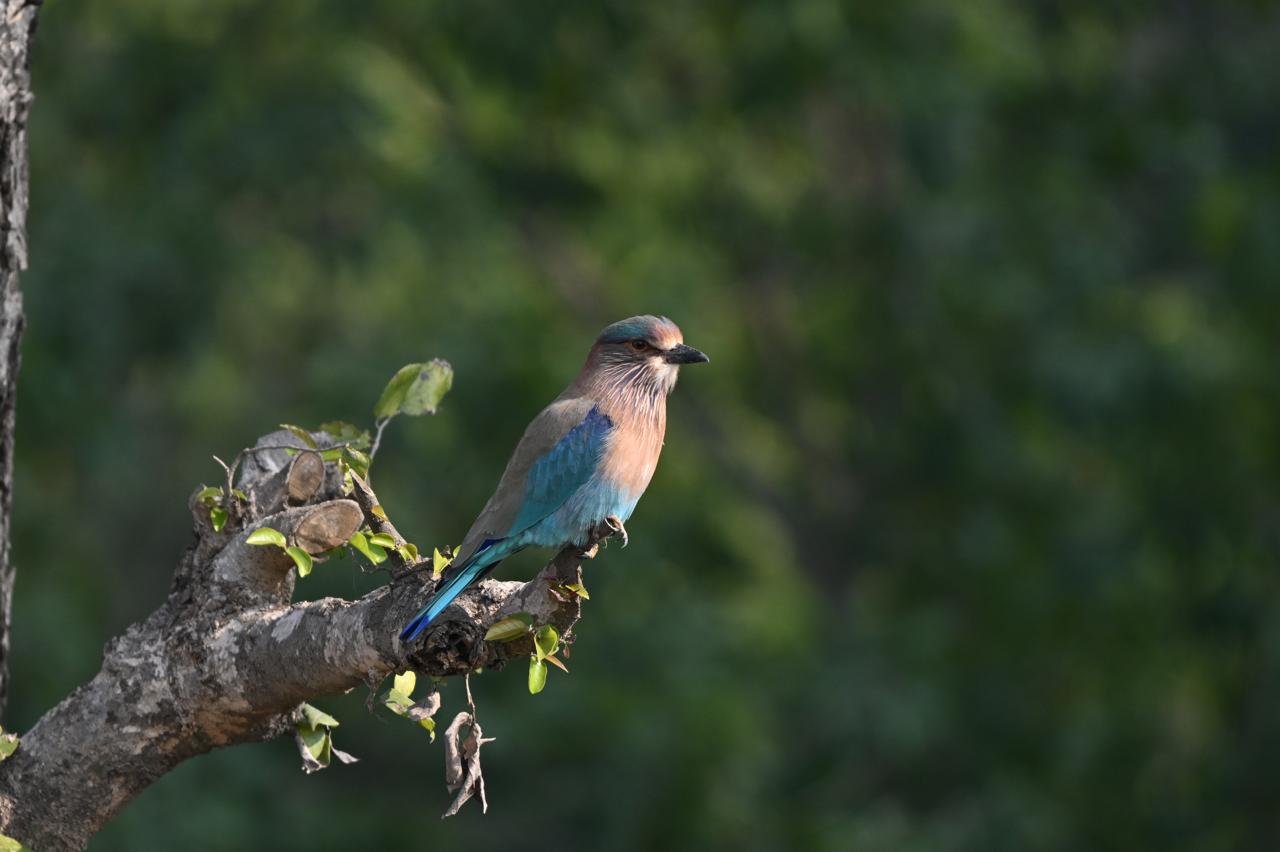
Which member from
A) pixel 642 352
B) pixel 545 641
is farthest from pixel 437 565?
pixel 642 352

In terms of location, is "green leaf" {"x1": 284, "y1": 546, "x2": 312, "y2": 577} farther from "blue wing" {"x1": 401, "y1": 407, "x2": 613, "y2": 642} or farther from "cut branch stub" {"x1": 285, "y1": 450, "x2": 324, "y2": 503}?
"blue wing" {"x1": 401, "y1": 407, "x2": 613, "y2": 642}

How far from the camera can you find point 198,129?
31.3 ft

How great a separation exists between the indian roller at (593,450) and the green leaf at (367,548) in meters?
0.25

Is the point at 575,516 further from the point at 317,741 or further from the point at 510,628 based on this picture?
the point at 510,628

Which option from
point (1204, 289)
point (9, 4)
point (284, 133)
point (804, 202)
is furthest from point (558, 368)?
point (9, 4)

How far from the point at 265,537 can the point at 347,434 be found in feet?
1.56

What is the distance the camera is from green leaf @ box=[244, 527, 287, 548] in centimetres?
356

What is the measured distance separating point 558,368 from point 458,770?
6.13 meters

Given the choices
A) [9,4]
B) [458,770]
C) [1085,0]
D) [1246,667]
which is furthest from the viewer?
[1085,0]

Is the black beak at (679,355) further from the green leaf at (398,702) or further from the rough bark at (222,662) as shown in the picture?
the green leaf at (398,702)

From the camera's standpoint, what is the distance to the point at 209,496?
3729 millimetres

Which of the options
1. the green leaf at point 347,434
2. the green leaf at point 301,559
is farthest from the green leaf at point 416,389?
the green leaf at point 301,559

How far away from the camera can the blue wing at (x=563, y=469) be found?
173 inches

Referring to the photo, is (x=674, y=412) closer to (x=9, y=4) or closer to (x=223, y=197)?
(x=223, y=197)
